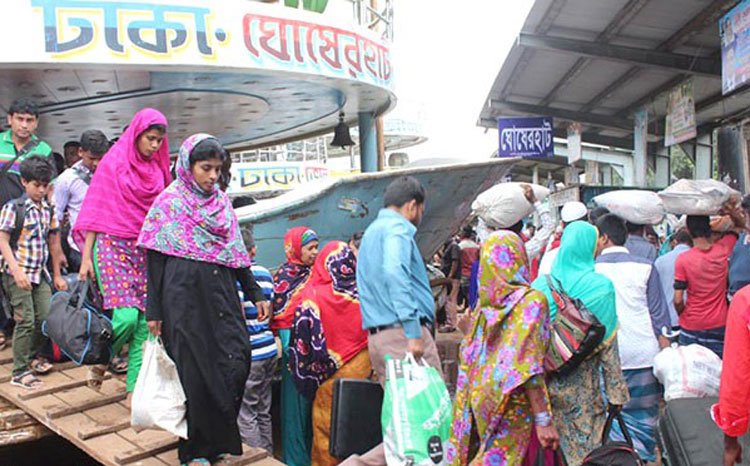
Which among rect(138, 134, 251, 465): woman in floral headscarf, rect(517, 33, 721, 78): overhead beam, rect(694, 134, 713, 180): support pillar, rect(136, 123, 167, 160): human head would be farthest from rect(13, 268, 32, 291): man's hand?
rect(694, 134, 713, 180): support pillar

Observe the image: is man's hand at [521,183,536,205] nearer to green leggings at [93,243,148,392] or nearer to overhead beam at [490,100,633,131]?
green leggings at [93,243,148,392]

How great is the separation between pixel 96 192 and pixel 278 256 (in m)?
2.94

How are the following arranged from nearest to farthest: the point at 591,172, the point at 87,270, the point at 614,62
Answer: the point at 87,270 → the point at 614,62 → the point at 591,172

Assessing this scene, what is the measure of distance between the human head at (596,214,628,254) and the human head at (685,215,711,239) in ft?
2.13

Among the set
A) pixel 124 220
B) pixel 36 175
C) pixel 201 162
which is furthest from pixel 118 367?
pixel 201 162

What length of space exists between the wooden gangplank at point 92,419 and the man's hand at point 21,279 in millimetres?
638

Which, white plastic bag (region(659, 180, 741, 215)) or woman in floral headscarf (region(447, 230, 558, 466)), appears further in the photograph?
white plastic bag (region(659, 180, 741, 215))

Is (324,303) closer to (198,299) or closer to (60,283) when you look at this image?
(198,299)

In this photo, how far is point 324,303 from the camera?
13.5 ft

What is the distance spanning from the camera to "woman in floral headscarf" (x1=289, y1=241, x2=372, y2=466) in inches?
162

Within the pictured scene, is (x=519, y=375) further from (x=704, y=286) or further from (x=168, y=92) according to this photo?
(x=168, y=92)

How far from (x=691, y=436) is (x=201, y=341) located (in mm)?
2157

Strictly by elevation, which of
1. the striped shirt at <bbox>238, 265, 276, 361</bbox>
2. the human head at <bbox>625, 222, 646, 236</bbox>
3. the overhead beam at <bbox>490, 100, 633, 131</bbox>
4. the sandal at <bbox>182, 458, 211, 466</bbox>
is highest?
the overhead beam at <bbox>490, 100, 633, 131</bbox>

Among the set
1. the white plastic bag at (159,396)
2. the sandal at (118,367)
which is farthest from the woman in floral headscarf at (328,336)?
the sandal at (118,367)
